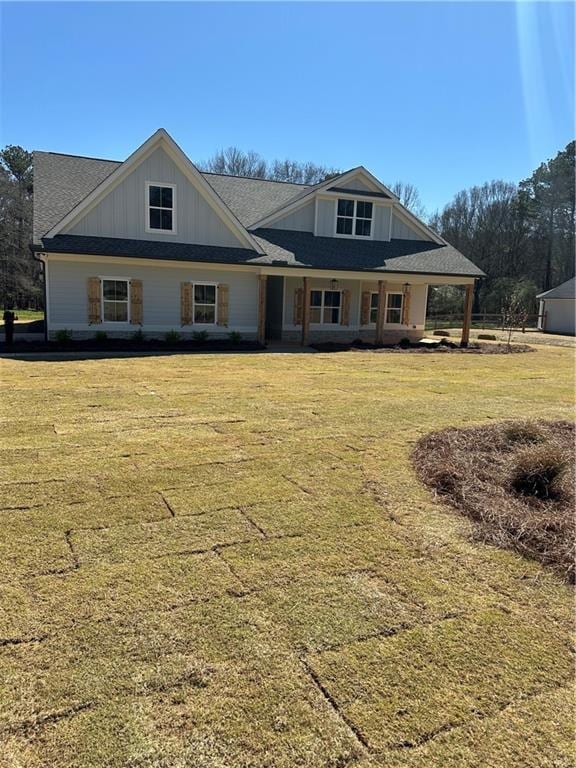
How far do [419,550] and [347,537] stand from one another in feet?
1.59

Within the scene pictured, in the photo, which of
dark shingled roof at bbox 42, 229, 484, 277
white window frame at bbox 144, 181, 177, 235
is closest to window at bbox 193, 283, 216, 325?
dark shingled roof at bbox 42, 229, 484, 277

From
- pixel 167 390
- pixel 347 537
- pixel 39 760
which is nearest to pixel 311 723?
pixel 39 760

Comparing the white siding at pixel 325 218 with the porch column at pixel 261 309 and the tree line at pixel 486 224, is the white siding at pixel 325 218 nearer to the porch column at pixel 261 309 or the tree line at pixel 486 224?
the porch column at pixel 261 309

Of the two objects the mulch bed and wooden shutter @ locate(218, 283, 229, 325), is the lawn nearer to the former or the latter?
the mulch bed

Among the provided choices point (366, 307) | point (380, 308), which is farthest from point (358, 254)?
point (366, 307)

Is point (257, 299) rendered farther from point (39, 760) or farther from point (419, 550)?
point (39, 760)

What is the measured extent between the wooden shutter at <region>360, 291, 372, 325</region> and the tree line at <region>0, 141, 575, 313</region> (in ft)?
76.9

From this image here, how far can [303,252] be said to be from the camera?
18.5 m

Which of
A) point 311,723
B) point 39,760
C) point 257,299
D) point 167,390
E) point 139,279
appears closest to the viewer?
point 39,760

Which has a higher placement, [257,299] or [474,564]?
[257,299]

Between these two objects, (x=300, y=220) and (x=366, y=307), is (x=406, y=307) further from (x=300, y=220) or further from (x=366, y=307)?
(x=300, y=220)

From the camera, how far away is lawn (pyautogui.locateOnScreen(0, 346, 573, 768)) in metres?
1.99

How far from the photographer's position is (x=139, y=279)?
16.3 metres

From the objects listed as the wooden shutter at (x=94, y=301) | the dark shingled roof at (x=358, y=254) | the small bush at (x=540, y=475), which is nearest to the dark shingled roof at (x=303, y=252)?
the dark shingled roof at (x=358, y=254)
